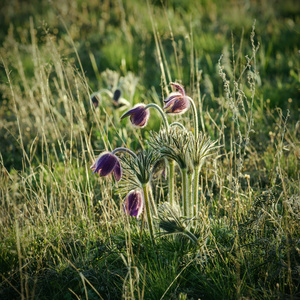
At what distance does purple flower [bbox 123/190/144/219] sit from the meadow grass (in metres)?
0.07

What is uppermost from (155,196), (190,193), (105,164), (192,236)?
(105,164)

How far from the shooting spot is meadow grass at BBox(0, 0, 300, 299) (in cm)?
162

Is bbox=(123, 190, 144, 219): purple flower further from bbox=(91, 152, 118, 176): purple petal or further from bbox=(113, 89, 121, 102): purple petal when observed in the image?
bbox=(113, 89, 121, 102): purple petal

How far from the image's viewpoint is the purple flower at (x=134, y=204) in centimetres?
165

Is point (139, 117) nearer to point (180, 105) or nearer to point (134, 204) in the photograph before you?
point (180, 105)

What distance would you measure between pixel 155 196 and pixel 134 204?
2.58 feet

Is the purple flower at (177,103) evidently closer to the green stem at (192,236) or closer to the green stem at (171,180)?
the green stem at (171,180)

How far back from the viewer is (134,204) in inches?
65.2

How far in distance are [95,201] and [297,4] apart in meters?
5.87

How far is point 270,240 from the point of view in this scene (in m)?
1.81

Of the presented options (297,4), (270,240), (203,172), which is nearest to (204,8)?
(297,4)

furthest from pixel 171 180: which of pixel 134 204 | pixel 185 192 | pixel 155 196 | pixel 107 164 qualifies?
pixel 155 196

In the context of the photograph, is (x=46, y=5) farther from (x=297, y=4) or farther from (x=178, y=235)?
(x=178, y=235)

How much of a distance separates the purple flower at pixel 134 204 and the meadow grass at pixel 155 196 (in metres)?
0.07
